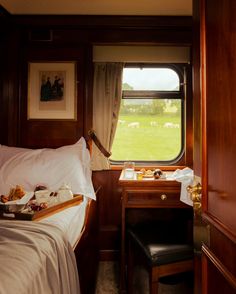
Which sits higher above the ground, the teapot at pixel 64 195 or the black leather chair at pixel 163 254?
the teapot at pixel 64 195

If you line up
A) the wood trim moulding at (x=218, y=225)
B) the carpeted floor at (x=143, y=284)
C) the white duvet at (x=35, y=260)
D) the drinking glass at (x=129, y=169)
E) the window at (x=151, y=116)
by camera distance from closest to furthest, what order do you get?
the wood trim moulding at (x=218, y=225)
the white duvet at (x=35, y=260)
the carpeted floor at (x=143, y=284)
the drinking glass at (x=129, y=169)
the window at (x=151, y=116)

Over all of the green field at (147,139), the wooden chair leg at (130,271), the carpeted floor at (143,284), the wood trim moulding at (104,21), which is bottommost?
the carpeted floor at (143,284)

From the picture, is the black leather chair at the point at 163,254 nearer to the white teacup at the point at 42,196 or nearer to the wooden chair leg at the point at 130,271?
the wooden chair leg at the point at 130,271

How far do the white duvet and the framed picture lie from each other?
159 centimetres

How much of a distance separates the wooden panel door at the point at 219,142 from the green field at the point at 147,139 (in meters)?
1.98

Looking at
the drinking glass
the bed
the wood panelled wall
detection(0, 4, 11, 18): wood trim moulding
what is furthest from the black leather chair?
detection(0, 4, 11, 18): wood trim moulding

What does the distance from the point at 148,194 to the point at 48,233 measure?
1174 mm

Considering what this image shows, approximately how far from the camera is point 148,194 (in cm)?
235

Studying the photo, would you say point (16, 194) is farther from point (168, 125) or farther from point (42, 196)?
point (168, 125)

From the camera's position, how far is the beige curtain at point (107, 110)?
2844 mm

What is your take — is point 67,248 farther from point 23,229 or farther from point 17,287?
point 17,287

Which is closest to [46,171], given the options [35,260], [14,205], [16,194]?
[16,194]

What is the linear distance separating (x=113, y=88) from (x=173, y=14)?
34.6 inches

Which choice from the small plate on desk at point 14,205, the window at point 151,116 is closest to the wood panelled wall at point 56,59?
the window at point 151,116
